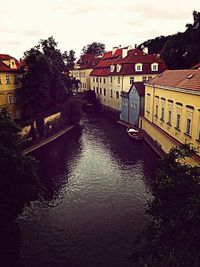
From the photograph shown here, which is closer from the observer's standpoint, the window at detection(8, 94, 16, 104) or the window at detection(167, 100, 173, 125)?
the window at detection(167, 100, 173, 125)

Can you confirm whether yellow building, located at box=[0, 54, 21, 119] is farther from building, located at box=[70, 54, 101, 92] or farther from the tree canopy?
the tree canopy

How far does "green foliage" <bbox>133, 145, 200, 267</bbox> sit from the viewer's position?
7.40 meters

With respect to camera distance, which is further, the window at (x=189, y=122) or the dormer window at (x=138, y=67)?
the dormer window at (x=138, y=67)

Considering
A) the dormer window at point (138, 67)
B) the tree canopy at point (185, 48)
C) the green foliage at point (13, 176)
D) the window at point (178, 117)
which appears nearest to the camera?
the green foliage at point (13, 176)

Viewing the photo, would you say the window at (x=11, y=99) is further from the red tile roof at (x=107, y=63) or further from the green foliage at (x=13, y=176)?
the red tile roof at (x=107, y=63)

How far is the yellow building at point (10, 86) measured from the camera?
113 feet

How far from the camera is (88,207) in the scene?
18406 mm

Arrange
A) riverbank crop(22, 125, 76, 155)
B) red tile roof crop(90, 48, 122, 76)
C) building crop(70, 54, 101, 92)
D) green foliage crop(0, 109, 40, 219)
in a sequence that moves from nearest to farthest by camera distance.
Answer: green foliage crop(0, 109, 40, 219), riverbank crop(22, 125, 76, 155), red tile roof crop(90, 48, 122, 76), building crop(70, 54, 101, 92)

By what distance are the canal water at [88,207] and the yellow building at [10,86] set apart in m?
10.1

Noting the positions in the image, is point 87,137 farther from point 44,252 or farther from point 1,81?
point 44,252

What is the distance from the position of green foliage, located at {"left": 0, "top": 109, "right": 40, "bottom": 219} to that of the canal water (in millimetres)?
2499

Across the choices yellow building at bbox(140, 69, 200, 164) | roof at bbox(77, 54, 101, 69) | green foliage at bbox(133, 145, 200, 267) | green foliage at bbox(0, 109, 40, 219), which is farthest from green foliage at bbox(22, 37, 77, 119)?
roof at bbox(77, 54, 101, 69)

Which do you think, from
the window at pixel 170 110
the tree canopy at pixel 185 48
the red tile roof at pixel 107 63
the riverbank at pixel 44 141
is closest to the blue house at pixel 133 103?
the riverbank at pixel 44 141

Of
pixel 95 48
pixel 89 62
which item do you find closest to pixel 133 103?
pixel 89 62
